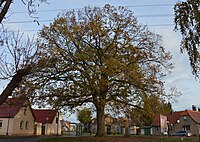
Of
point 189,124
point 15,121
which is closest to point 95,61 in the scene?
point 15,121

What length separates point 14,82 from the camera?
26.9 ft

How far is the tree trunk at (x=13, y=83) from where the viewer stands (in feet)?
25.4

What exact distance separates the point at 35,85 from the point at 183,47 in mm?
14374

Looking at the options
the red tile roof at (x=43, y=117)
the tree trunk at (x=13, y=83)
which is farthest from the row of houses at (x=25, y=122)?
the tree trunk at (x=13, y=83)

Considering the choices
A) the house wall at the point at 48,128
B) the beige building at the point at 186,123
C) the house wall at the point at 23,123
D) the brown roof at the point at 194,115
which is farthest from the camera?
the brown roof at the point at 194,115

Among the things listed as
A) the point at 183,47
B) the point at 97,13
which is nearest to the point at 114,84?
the point at 97,13

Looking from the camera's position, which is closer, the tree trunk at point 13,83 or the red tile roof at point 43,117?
the tree trunk at point 13,83

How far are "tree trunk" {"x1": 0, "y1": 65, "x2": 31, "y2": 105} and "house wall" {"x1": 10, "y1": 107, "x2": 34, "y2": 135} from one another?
3448 cm

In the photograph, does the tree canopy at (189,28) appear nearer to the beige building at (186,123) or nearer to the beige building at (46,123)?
the beige building at (46,123)

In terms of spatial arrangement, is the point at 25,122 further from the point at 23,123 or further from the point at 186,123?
the point at 186,123

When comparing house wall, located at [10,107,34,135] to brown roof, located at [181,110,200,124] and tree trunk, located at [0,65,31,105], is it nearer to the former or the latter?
tree trunk, located at [0,65,31,105]

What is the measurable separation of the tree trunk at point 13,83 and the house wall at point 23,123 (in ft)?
113

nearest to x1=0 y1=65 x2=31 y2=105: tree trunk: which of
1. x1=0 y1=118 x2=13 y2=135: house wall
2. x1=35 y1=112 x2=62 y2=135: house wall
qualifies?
x1=0 y1=118 x2=13 y2=135: house wall

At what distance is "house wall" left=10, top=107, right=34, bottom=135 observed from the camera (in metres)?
42.7
